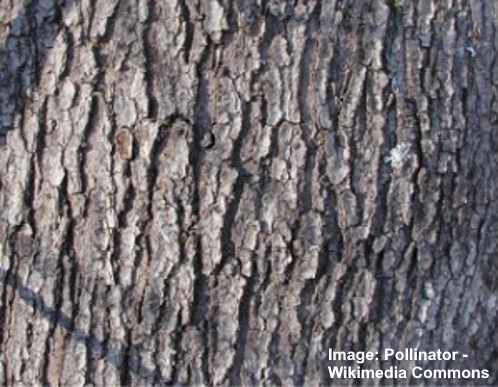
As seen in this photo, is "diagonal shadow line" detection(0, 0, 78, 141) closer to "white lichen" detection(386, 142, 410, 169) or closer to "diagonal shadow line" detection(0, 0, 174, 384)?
"diagonal shadow line" detection(0, 0, 174, 384)

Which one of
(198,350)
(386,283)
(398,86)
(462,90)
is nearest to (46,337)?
(198,350)

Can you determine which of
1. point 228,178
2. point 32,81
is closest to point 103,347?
point 228,178

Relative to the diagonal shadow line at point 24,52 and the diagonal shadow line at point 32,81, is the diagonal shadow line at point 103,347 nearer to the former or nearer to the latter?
the diagonal shadow line at point 32,81

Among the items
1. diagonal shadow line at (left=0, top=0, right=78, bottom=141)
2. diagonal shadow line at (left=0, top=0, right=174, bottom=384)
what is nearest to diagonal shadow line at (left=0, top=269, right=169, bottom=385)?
diagonal shadow line at (left=0, top=0, right=174, bottom=384)

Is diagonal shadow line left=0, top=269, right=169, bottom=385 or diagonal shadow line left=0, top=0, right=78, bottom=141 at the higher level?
diagonal shadow line left=0, top=0, right=78, bottom=141

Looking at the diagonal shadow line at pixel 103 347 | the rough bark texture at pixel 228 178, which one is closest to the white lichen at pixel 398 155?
the rough bark texture at pixel 228 178

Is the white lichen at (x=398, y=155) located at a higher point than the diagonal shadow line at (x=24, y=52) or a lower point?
lower

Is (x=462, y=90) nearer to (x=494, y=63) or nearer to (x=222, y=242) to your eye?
(x=494, y=63)
